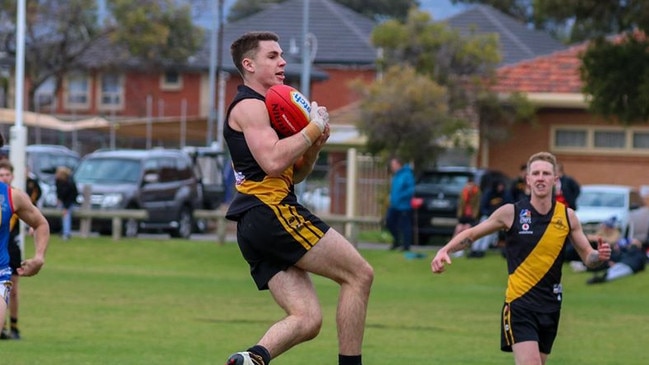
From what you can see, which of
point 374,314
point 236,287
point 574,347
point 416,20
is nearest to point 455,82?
point 416,20

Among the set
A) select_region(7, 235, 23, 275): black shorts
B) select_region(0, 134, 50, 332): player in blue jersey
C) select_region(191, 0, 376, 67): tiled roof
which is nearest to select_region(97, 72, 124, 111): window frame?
select_region(191, 0, 376, 67): tiled roof

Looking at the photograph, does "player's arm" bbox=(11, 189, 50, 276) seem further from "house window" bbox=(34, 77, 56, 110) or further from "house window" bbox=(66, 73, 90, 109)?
"house window" bbox=(66, 73, 90, 109)

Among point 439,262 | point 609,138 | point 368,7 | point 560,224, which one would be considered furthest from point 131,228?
point 368,7

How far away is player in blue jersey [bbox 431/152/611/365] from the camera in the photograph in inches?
391

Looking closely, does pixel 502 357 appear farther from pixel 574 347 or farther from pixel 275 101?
pixel 275 101

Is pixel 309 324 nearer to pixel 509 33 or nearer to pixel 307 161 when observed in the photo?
pixel 307 161

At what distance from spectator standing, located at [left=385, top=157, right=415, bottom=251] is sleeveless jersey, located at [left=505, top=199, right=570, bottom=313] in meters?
19.4

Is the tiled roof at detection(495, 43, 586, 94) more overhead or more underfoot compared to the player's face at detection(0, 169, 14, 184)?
more overhead

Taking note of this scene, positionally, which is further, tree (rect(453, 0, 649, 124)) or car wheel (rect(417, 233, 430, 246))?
car wheel (rect(417, 233, 430, 246))

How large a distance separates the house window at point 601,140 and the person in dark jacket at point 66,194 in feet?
46.1

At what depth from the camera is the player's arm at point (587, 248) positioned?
395 inches

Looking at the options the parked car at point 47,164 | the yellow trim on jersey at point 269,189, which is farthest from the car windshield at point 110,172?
the yellow trim on jersey at point 269,189

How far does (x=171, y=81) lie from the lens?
6675 cm

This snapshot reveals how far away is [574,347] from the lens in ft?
54.4
